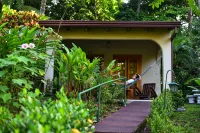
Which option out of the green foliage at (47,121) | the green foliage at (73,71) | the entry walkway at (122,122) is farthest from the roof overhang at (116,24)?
the green foliage at (47,121)

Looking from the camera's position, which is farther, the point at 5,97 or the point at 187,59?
the point at 187,59

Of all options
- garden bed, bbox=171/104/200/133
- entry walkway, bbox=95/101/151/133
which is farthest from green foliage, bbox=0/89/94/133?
garden bed, bbox=171/104/200/133

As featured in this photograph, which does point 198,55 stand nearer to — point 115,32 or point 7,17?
point 115,32

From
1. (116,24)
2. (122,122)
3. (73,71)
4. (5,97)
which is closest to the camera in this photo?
(5,97)

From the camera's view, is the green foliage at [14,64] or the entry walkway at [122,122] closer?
the green foliage at [14,64]

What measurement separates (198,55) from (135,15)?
9.73 m

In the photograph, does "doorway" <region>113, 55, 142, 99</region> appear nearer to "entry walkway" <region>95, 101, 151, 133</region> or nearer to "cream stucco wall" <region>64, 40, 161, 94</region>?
"cream stucco wall" <region>64, 40, 161, 94</region>

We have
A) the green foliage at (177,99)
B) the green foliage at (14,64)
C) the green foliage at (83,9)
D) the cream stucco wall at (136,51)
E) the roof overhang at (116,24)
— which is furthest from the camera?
the green foliage at (83,9)

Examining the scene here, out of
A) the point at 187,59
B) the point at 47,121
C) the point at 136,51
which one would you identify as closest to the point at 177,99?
the point at 136,51

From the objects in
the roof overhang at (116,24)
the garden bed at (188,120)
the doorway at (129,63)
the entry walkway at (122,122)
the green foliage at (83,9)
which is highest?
the green foliage at (83,9)

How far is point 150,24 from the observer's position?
29.8 feet

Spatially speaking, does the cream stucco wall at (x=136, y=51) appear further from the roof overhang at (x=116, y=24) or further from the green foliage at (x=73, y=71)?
the green foliage at (x=73, y=71)

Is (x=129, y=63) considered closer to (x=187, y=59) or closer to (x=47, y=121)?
(x=187, y=59)

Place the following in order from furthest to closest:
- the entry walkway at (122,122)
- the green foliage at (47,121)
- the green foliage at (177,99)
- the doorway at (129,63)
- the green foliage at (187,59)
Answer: the doorway at (129,63)
the green foliage at (187,59)
the green foliage at (177,99)
the entry walkway at (122,122)
the green foliage at (47,121)
